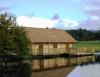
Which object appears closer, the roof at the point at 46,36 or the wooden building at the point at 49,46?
the wooden building at the point at 49,46

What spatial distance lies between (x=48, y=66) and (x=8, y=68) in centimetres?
1681

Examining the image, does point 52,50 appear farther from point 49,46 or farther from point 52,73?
point 52,73

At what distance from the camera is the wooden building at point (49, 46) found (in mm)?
72250

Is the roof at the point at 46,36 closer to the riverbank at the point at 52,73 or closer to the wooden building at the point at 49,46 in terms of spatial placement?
the wooden building at the point at 49,46

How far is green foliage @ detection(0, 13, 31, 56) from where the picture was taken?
204 ft

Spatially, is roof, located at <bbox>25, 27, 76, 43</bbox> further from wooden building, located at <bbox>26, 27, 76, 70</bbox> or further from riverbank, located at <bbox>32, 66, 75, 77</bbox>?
riverbank, located at <bbox>32, 66, 75, 77</bbox>

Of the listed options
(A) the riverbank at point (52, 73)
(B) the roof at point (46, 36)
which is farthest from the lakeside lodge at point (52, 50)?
(A) the riverbank at point (52, 73)

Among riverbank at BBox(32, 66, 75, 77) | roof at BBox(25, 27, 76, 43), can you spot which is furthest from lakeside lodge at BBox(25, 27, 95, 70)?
riverbank at BBox(32, 66, 75, 77)

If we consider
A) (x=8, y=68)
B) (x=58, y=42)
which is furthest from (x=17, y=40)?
(x=58, y=42)

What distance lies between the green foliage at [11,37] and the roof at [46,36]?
12.8 m

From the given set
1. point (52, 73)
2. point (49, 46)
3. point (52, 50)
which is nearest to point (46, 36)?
point (49, 46)

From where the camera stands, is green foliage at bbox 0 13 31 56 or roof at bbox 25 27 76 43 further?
roof at bbox 25 27 76 43

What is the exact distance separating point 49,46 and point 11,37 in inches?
927

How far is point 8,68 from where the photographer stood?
56.6 m
